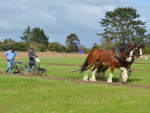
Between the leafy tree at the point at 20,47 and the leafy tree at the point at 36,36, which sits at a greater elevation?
the leafy tree at the point at 36,36

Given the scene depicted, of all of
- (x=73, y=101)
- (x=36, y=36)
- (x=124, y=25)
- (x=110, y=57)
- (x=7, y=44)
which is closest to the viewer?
(x=73, y=101)

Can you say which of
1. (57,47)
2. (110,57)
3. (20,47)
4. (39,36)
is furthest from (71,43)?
(110,57)

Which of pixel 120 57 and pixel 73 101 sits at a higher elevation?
pixel 120 57

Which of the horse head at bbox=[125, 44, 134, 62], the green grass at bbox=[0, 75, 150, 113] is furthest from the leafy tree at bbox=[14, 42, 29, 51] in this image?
the green grass at bbox=[0, 75, 150, 113]

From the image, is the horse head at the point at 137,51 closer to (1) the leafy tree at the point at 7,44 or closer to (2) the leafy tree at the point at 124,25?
(2) the leafy tree at the point at 124,25

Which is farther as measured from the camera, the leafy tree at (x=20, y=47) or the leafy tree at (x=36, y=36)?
the leafy tree at (x=36, y=36)

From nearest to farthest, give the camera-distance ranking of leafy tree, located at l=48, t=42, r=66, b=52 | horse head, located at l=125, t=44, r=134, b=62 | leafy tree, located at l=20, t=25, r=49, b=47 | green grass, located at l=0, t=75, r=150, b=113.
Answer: green grass, located at l=0, t=75, r=150, b=113
horse head, located at l=125, t=44, r=134, b=62
leafy tree, located at l=48, t=42, r=66, b=52
leafy tree, located at l=20, t=25, r=49, b=47

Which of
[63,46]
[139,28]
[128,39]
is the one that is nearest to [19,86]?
[128,39]

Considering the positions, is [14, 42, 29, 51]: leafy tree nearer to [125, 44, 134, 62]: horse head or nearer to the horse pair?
the horse pair

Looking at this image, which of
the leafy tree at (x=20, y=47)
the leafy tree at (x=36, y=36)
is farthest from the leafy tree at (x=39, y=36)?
the leafy tree at (x=20, y=47)

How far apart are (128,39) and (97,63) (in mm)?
36615

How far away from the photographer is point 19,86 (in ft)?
27.5

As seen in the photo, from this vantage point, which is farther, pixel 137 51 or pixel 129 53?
pixel 129 53

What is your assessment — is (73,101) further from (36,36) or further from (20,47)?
(36,36)
